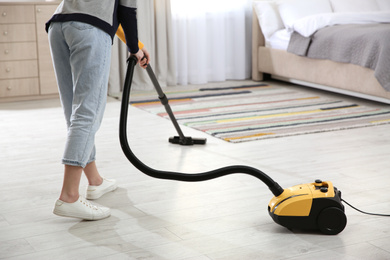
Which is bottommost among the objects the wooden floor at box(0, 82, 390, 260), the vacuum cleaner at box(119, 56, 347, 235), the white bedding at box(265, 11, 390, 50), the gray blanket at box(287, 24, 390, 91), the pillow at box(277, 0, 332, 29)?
the wooden floor at box(0, 82, 390, 260)

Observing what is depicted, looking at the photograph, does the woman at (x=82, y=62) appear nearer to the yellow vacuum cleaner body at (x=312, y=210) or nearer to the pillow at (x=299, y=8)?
the yellow vacuum cleaner body at (x=312, y=210)

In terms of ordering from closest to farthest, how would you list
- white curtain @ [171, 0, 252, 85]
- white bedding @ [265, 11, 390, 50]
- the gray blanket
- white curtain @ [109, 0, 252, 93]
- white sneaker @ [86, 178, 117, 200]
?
white sneaker @ [86, 178, 117, 200] < the gray blanket < white bedding @ [265, 11, 390, 50] < white curtain @ [109, 0, 252, 93] < white curtain @ [171, 0, 252, 85]

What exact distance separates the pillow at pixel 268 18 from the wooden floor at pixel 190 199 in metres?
1.78

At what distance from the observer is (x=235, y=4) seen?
17.5 feet

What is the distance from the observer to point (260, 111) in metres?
3.92

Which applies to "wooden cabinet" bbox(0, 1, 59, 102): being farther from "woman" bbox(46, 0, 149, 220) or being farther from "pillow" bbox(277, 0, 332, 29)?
"woman" bbox(46, 0, 149, 220)

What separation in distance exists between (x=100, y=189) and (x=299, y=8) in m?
3.07

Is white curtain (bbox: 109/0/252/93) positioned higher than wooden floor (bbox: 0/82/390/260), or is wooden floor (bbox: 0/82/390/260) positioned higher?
white curtain (bbox: 109/0/252/93)

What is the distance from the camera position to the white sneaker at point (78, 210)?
77.1 inches

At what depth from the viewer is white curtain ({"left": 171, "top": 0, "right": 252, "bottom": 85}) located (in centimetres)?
518

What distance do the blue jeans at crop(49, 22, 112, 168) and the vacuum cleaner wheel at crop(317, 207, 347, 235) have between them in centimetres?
76

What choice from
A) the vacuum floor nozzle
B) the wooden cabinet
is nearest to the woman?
the vacuum floor nozzle

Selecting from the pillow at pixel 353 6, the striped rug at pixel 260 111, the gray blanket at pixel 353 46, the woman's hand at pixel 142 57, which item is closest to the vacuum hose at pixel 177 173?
the woman's hand at pixel 142 57

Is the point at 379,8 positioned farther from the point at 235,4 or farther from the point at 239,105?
the point at 239,105
